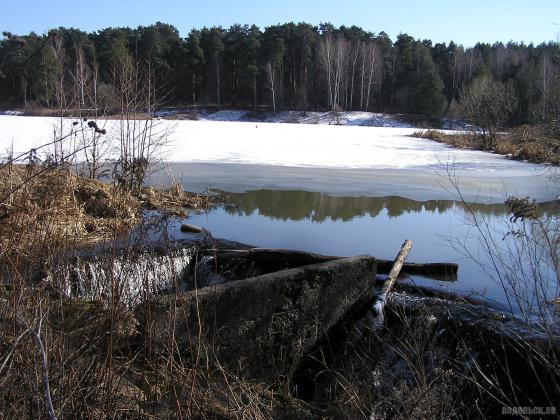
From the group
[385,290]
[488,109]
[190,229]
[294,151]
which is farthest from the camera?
[488,109]

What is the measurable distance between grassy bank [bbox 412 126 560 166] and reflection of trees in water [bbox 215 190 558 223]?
5038 millimetres

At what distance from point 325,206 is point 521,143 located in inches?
801

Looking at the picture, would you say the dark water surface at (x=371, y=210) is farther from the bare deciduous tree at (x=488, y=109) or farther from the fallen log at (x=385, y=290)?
the bare deciduous tree at (x=488, y=109)

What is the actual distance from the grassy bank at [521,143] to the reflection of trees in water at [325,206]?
5038 millimetres

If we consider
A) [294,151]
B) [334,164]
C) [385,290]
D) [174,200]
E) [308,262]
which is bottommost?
[385,290]

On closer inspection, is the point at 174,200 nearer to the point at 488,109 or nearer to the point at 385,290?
the point at 385,290

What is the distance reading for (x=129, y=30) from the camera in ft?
229

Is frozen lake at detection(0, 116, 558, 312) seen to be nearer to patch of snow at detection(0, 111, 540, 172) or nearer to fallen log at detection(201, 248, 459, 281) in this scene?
patch of snow at detection(0, 111, 540, 172)

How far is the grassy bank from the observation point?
19.7 meters

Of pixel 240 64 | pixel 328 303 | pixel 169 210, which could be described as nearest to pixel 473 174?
pixel 169 210

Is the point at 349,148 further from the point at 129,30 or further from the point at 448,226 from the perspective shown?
the point at 129,30

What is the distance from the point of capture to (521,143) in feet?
95.5

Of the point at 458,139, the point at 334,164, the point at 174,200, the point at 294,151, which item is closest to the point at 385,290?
the point at 174,200

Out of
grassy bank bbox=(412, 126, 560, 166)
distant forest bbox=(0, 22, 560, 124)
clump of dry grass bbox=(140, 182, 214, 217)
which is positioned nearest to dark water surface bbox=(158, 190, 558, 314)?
clump of dry grass bbox=(140, 182, 214, 217)
